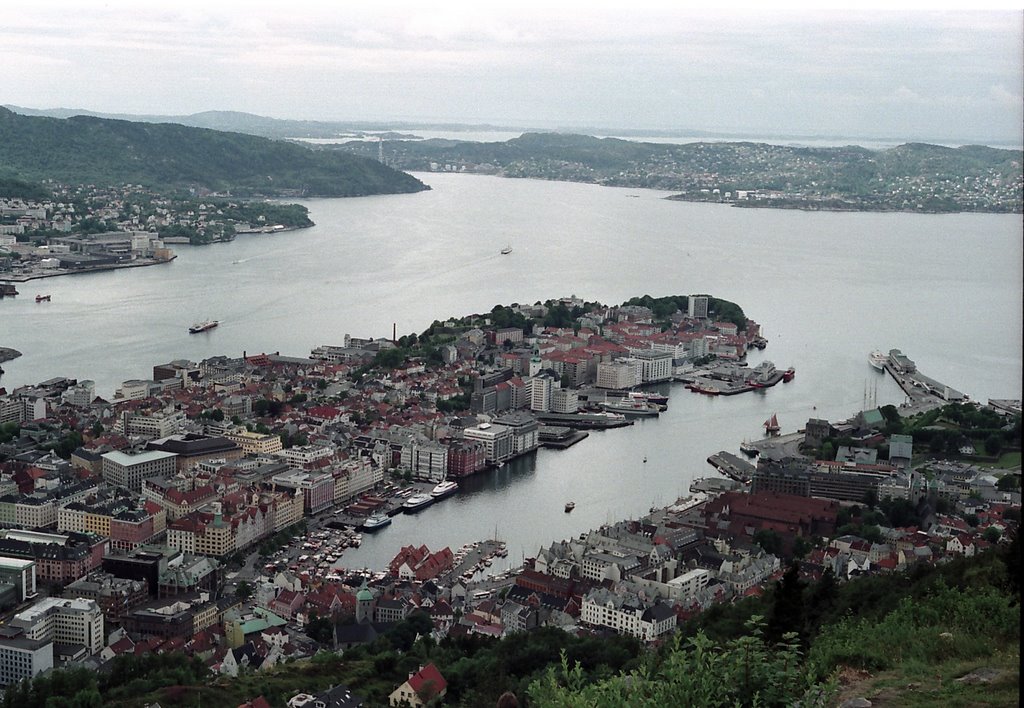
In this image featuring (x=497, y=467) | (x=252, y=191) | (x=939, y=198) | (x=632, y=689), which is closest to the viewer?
(x=632, y=689)

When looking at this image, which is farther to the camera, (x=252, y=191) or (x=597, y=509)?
(x=252, y=191)

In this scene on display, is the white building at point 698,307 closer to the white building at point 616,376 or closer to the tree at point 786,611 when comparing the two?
the white building at point 616,376

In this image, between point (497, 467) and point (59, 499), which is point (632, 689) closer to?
point (59, 499)

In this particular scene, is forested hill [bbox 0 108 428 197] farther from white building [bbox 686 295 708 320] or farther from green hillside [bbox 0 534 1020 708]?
green hillside [bbox 0 534 1020 708]

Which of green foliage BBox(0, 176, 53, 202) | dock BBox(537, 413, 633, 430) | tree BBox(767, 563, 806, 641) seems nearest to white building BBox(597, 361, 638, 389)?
dock BBox(537, 413, 633, 430)

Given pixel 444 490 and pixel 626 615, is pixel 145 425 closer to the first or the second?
pixel 444 490

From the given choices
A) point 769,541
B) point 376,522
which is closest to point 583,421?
point 376,522

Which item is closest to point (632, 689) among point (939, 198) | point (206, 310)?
point (206, 310)
